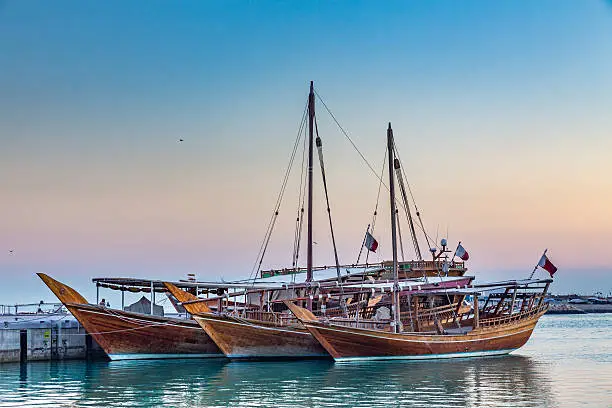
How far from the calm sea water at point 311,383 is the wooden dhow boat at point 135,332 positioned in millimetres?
791

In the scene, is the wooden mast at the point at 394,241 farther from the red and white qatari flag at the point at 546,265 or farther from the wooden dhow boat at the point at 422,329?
the red and white qatari flag at the point at 546,265

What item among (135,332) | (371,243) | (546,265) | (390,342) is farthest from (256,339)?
(546,265)

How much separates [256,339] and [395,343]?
6.57 meters

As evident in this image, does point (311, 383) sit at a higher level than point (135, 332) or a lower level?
lower

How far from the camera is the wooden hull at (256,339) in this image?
38.0 m

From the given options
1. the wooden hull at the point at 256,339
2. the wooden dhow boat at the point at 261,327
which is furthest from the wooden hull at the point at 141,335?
the wooden hull at the point at 256,339

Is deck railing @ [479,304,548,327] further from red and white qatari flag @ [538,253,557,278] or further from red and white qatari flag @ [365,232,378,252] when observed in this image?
red and white qatari flag @ [365,232,378,252]

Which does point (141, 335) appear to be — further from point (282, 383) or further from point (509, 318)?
point (509, 318)

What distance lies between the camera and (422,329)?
41719 millimetres

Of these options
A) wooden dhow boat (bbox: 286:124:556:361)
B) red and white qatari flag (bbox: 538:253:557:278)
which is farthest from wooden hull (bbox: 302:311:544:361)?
red and white qatari flag (bbox: 538:253:557:278)

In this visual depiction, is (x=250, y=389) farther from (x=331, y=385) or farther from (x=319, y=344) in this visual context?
(x=319, y=344)

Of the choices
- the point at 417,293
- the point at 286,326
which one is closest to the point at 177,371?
the point at 286,326

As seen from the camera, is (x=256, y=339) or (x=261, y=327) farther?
(x=256, y=339)

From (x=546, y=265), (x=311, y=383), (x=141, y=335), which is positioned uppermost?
(x=546, y=265)
